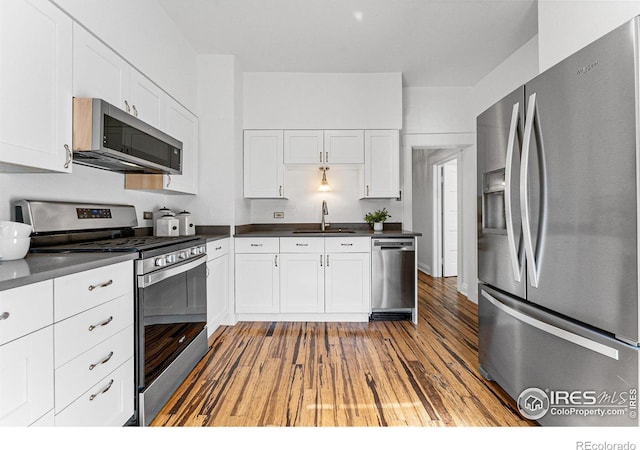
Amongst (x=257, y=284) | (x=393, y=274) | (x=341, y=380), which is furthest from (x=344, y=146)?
(x=341, y=380)

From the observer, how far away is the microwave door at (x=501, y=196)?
182 centimetres

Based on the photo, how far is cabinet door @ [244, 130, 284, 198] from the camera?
12.4 feet

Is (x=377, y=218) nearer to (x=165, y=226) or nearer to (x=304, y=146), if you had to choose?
(x=304, y=146)

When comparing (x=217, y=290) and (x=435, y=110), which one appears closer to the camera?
(x=217, y=290)

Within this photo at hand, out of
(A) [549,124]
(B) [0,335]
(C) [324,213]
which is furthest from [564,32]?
(B) [0,335]

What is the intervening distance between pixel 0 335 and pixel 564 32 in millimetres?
3157

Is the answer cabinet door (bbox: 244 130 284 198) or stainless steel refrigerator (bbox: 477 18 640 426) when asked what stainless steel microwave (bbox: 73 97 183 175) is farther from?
stainless steel refrigerator (bbox: 477 18 640 426)

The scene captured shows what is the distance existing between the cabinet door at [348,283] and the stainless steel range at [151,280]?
131 centimetres

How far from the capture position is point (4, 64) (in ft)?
4.45

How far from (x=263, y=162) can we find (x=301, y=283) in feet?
4.56

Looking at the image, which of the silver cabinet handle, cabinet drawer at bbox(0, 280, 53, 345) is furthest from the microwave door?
the silver cabinet handle

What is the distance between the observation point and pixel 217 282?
3.08 metres

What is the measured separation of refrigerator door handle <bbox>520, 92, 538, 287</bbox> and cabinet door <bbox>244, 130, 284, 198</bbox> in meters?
2.52
